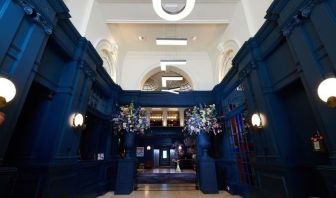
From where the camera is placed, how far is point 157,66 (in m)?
8.05

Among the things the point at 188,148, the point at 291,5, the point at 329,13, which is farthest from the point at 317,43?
the point at 188,148

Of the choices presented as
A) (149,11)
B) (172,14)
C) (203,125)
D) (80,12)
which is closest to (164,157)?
(203,125)

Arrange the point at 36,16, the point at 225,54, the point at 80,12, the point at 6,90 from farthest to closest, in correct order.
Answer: the point at 225,54, the point at 80,12, the point at 36,16, the point at 6,90

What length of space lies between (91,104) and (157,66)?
3735 millimetres

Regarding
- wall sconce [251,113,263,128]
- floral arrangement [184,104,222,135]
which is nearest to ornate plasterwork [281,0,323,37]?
wall sconce [251,113,263,128]

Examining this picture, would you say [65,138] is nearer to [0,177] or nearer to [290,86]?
[0,177]

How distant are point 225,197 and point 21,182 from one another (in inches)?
202

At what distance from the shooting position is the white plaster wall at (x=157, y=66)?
786 centimetres

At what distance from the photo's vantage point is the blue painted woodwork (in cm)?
234

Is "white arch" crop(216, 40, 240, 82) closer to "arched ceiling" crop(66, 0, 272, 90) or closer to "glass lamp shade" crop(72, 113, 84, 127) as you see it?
"arched ceiling" crop(66, 0, 272, 90)

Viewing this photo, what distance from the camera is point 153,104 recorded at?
748 centimetres

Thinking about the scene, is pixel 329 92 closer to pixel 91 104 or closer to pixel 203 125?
pixel 203 125

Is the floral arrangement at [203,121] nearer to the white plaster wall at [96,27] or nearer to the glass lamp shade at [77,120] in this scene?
the glass lamp shade at [77,120]

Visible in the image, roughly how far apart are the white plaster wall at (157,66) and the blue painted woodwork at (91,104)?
264 centimetres
